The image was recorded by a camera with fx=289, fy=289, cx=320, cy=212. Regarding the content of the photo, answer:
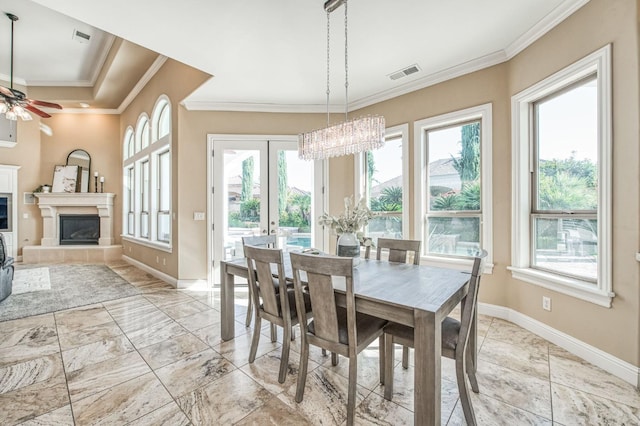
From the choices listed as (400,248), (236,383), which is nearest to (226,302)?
(236,383)

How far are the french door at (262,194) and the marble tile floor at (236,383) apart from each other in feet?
5.74

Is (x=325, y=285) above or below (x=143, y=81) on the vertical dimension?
below

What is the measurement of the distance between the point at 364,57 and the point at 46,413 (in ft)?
13.0

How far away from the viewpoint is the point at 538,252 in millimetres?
2988

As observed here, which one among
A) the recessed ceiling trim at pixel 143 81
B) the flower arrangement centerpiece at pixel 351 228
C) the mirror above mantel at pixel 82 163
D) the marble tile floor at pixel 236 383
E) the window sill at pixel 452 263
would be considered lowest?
the marble tile floor at pixel 236 383

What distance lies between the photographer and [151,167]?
5504 mm

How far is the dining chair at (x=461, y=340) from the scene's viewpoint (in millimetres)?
1657

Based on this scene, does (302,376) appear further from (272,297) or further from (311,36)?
(311,36)

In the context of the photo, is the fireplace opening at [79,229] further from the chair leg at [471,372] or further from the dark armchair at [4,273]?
the chair leg at [471,372]

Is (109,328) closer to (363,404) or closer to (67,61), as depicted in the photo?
→ (363,404)

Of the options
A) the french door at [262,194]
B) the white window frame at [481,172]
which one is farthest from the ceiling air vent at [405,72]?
the french door at [262,194]

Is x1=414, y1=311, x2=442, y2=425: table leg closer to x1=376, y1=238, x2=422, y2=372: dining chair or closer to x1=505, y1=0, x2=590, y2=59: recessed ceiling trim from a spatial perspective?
x1=376, y1=238, x2=422, y2=372: dining chair

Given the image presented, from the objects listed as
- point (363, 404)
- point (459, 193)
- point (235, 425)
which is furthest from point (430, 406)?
point (459, 193)

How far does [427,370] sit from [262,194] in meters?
3.60
